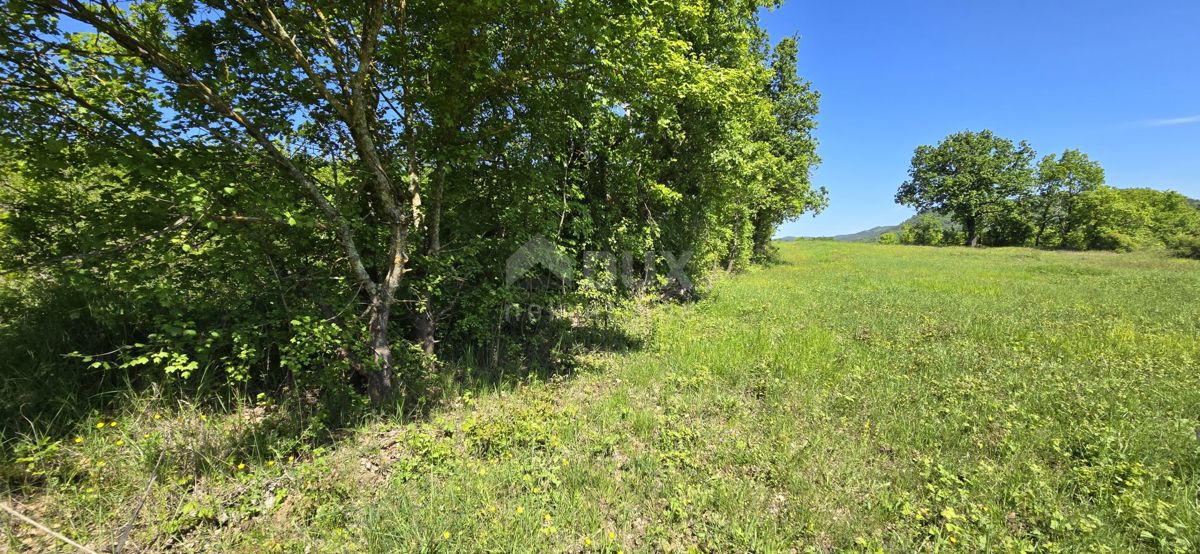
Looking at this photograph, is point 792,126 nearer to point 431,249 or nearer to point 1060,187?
point 431,249

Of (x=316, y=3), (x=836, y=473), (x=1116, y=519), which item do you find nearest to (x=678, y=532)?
(x=836, y=473)

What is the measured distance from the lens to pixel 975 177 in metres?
50.4

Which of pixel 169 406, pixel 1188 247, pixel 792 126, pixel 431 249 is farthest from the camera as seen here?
pixel 1188 247

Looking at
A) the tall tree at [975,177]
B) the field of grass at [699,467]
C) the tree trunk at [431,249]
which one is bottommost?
the field of grass at [699,467]

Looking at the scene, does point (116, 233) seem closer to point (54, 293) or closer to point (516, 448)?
point (54, 293)

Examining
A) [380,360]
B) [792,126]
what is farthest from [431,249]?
[792,126]

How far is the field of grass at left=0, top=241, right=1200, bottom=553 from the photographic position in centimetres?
318

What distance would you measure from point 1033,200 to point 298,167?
7237cm

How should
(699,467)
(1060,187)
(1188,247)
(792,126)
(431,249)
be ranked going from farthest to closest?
(1060,187)
(1188,247)
(792,126)
(431,249)
(699,467)

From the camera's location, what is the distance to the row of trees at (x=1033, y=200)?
45.6m

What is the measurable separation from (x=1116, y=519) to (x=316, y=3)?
841cm

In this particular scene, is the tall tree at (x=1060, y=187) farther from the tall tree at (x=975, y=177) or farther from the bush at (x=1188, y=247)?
the bush at (x=1188, y=247)

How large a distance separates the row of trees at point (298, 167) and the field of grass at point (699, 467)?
0.98 metres

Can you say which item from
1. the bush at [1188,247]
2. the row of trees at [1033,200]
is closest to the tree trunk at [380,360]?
the bush at [1188,247]
